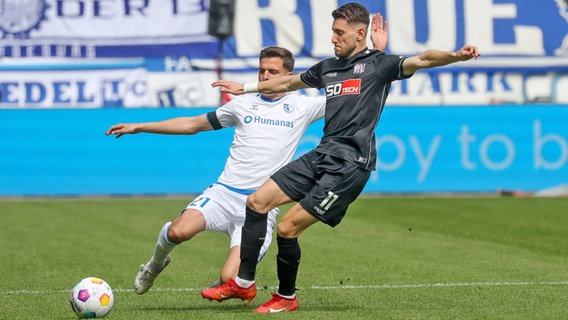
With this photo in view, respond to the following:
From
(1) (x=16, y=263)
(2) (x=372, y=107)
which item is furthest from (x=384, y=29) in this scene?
(1) (x=16, y=263)

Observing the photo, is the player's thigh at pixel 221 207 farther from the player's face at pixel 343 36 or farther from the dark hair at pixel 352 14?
the dark hair at pixel 352 14

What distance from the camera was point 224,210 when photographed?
8.78 meters

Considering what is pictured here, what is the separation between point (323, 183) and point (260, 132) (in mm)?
1208

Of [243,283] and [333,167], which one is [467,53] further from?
[243,283]

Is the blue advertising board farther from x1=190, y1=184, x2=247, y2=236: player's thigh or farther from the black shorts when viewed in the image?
the black shorts

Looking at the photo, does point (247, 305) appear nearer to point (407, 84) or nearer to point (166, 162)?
point (166, 162)

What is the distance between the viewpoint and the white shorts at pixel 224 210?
8.71m

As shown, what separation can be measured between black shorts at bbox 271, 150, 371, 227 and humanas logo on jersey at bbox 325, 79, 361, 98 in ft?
1.45

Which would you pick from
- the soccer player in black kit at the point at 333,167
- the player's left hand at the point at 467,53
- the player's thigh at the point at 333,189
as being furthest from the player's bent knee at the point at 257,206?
the player's left hand at the point at 467,53

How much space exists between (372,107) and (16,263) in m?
4.99

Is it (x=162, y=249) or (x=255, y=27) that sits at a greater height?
(x=255, y=27)

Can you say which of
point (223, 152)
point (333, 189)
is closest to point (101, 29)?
point (223, 152)

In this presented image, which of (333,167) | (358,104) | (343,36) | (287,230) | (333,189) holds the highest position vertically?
(343,36)

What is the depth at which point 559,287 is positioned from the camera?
9.36m
